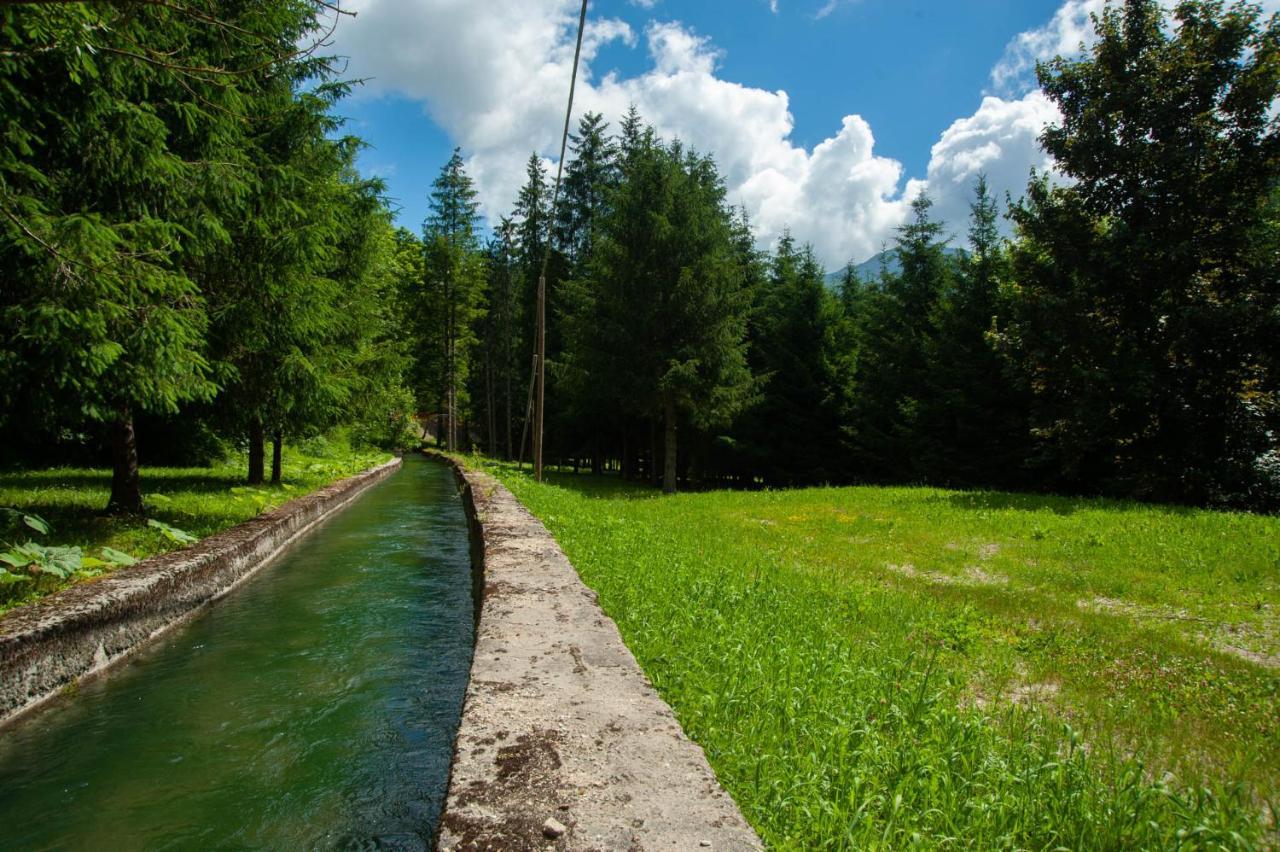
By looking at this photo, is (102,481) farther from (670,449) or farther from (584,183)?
(584,183)

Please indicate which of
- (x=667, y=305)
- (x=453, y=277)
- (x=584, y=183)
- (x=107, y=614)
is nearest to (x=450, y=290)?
(x=453, y=277)

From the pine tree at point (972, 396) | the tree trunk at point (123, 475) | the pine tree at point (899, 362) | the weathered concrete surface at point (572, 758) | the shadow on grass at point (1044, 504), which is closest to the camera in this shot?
the weathered concrete surface at point (572, 758)

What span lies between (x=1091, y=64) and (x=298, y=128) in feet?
57.4

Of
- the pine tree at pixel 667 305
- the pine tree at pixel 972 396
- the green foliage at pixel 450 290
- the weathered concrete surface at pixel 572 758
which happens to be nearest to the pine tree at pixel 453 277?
the green foliage at pixel 450 290

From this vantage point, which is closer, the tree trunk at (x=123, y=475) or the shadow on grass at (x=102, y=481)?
the tree trunk at (x=123, y=475)

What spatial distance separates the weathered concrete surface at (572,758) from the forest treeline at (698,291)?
9.47ft

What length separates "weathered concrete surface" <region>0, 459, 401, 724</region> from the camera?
13.0ft

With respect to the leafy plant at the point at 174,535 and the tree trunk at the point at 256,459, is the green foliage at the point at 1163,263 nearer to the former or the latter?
the leafy plant at the point at 174,535

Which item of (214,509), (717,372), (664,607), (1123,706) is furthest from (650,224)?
(1123,706)

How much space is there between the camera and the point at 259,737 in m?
3.75

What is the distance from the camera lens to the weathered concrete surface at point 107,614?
396 cm

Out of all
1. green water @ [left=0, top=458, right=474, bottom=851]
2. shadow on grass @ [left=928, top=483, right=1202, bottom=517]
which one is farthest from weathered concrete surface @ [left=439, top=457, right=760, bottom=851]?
shadow on grass @ [left=928, top=483, right=1202, bottom=517]

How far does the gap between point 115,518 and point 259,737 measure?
6.07m

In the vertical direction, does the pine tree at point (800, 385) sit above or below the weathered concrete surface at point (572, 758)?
above
